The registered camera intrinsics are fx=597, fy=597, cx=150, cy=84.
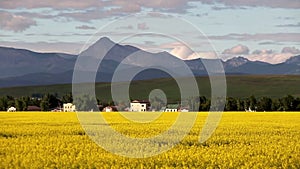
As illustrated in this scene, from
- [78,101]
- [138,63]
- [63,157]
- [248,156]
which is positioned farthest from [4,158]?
[78,101]

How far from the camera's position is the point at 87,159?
53.2 feet

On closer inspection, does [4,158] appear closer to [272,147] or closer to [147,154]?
[147,154]

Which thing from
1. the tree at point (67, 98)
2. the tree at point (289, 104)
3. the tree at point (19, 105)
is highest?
the tree at point (67, 98)

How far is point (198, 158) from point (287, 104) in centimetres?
9490

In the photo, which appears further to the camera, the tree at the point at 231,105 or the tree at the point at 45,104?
the tree at the point at 45,104

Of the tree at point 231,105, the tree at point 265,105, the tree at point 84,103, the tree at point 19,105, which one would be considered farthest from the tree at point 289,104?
the tree at point 19,105

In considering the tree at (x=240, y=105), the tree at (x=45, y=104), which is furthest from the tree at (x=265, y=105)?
the tree at (x=45, y=104)

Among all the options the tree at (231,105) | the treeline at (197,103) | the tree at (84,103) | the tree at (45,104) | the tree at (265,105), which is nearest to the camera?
the treeline at (197,103)

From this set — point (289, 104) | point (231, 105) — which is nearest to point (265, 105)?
point (289, 104)

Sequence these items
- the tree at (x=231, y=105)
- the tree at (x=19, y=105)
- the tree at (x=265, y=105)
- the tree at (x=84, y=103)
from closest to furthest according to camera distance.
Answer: the tree at (x=231, y=105)
the tree at (x=265, y=105)
the tree at (x=19, y=105)
the tree at (x=84, y=103)

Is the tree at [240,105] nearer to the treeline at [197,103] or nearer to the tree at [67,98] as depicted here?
the treeline at [197,103]

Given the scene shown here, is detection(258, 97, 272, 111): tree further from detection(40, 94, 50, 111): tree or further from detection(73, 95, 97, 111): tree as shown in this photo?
detection(40, 94, 50, 111): tree

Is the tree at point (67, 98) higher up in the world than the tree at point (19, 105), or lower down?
higher up

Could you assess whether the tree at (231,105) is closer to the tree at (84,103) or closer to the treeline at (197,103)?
the treeline at (197,103)
